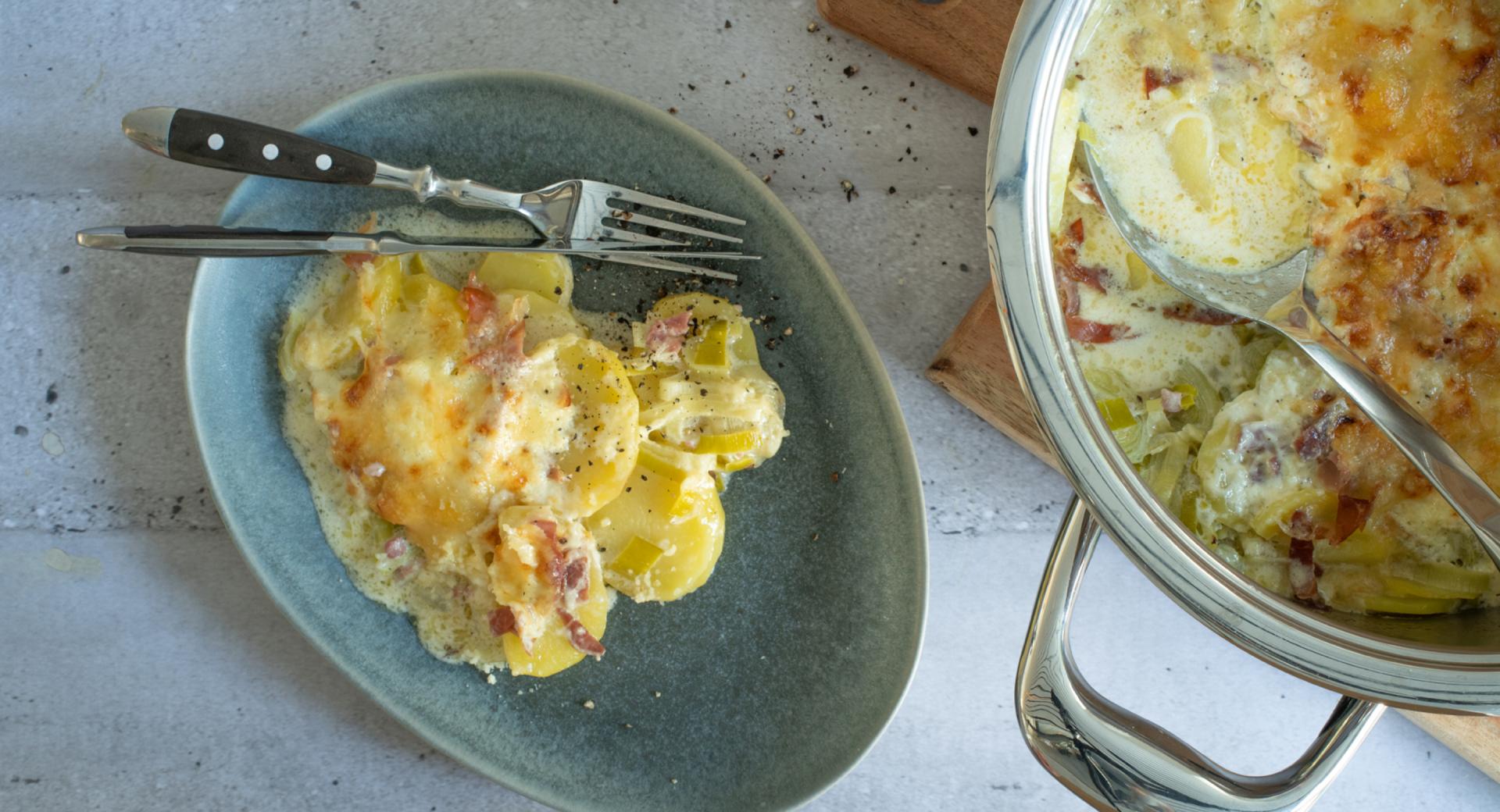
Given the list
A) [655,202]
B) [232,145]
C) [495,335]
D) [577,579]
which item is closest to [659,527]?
[577,579]

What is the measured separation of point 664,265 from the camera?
1418mm

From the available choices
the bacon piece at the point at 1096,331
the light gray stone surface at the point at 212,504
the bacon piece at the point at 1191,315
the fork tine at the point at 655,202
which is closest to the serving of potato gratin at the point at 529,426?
the fork tine at the point at 655,202

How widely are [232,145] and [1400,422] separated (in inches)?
59.9

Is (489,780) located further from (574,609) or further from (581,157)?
(581,157)

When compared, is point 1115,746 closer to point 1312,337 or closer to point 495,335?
point 1312,337

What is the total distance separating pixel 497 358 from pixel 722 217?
1.29 feet

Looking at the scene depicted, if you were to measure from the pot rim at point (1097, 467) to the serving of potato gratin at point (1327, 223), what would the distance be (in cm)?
18

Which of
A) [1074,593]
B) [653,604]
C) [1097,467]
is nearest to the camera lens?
[1097,467]

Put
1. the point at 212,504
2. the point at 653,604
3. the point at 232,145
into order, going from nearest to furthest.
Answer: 1. the point at 232,145
2. the point at 653,604
3. the point at 212,504

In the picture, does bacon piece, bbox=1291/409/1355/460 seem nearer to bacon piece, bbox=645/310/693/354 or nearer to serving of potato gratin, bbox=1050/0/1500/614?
serving of potato gratin, bbox=1050/0/1500/614

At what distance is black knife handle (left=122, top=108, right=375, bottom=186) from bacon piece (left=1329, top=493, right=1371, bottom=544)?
139cm

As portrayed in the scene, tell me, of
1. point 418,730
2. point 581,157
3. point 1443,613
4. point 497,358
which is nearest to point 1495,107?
point 1443,613

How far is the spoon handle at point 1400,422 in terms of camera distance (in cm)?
106

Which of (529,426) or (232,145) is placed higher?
(232,145)
